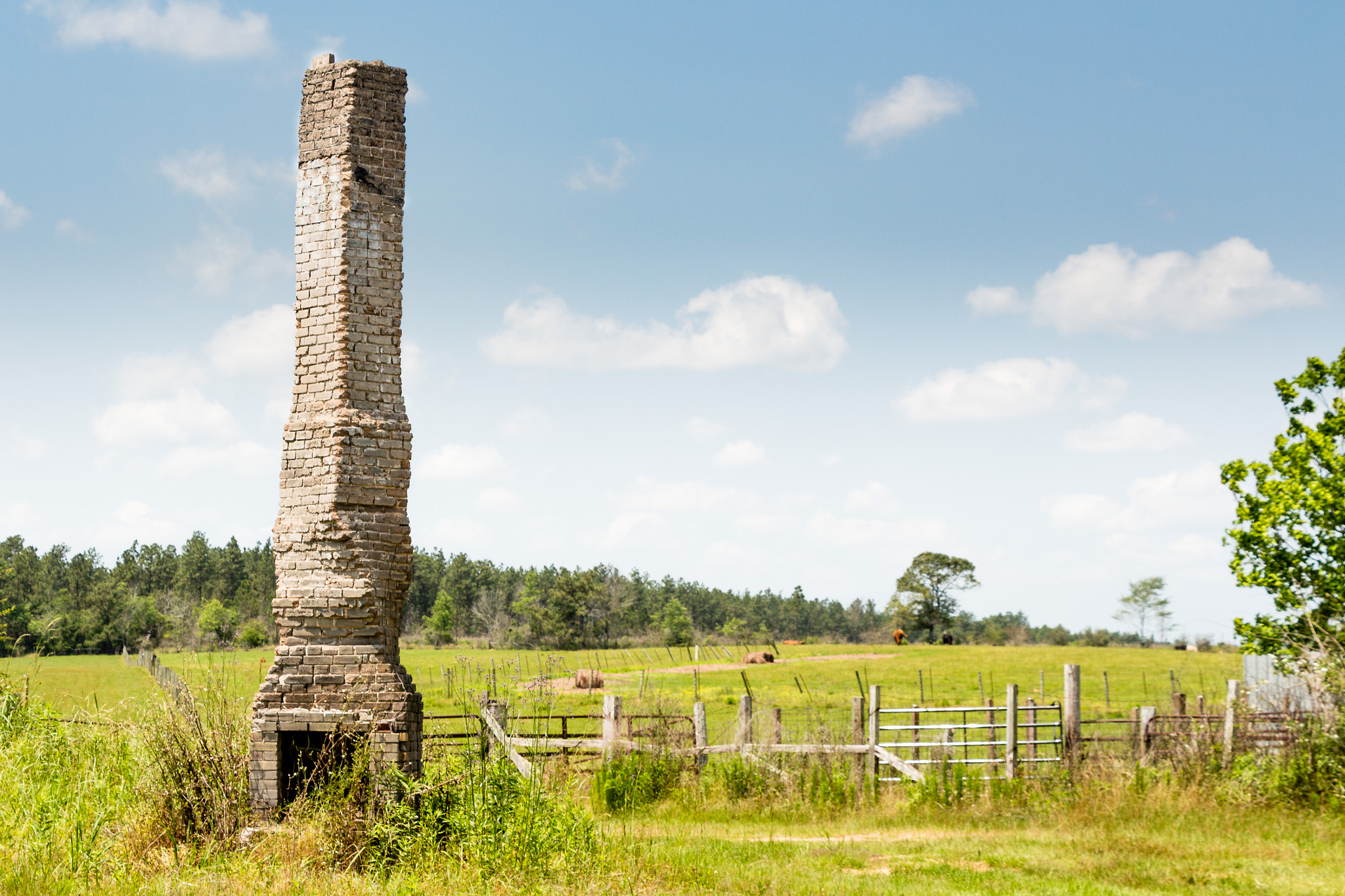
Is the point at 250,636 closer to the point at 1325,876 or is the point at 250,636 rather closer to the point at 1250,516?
the point at 1325,876

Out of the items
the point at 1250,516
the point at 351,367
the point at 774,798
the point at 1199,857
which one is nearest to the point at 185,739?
the point at 351,367

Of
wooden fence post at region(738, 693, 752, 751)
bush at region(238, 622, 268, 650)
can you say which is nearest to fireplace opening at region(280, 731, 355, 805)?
wooden fence post at region(738, 693, 752, 751)

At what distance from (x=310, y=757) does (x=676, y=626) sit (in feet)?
259

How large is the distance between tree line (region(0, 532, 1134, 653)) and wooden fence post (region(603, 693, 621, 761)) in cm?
4150

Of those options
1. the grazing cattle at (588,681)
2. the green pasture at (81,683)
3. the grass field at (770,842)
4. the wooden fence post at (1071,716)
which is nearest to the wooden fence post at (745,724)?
the grass field at (770,842)

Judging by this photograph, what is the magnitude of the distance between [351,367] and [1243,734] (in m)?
12.7

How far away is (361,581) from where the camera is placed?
9.16 m

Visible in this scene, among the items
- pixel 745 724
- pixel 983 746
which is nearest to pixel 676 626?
pixel 983 746

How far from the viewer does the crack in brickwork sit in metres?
8.95

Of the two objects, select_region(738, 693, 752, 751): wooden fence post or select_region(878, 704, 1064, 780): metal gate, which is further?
select_region(738, 693, 752, 751): wooden fence post

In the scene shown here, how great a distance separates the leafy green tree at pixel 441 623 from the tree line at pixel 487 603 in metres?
0.19

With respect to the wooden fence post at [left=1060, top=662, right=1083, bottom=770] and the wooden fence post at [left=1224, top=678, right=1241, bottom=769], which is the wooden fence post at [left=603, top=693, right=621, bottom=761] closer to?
the wooden fence post at [left=1060, top=662, right=1083, bottom=770]

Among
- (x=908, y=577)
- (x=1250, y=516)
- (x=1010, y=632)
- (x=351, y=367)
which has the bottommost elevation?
(x=1010, y=632)

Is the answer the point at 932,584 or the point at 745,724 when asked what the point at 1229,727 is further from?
the point at 932,584
